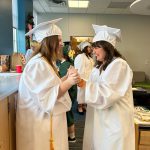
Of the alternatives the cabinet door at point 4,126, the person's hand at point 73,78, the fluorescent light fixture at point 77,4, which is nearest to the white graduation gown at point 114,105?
the person's hand at point 73,78

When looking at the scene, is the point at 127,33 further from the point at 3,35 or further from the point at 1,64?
the point at 1,64

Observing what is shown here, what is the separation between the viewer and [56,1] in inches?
235

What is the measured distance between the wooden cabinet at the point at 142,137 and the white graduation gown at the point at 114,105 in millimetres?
66

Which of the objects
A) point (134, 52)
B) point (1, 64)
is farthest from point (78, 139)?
point (134, 52)

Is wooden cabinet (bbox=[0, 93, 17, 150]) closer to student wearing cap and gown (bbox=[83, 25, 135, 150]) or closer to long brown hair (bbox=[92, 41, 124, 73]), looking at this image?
student wearing cap and gown (bbox=[83, 25, 135, 150])

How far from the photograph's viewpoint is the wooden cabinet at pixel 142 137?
1.77 meters

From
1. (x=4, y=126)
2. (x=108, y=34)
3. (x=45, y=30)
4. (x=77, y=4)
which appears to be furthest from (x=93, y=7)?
(x=4, y=126)

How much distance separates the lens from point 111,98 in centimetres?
164

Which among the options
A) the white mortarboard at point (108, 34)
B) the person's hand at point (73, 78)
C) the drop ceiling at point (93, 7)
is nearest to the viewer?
the person's hand at point (73, 78)

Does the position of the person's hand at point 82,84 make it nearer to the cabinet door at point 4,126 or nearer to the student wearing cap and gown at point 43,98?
the student wearing cap and gown at point 43,98

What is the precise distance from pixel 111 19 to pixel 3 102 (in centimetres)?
689

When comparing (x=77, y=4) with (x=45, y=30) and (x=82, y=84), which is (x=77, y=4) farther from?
(x=82, y=84)

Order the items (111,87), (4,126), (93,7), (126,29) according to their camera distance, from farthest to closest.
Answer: (126,29)
(93,7)
(111,87)
(4,126)

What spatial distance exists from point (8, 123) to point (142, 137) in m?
1.05
